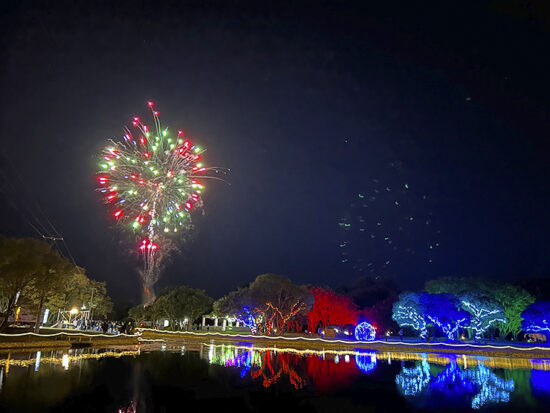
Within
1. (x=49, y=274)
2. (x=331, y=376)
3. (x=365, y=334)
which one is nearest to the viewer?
(x=331, y=376)

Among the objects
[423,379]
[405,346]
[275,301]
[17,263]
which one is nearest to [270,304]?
[275,301]

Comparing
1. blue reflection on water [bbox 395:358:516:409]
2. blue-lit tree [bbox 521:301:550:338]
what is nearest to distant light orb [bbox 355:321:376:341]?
blue reflection on water [bbox 395:358:516:409]

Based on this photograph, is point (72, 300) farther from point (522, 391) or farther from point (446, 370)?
point (522, 391)

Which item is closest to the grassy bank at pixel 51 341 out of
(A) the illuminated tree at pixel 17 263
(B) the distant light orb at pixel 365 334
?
(A) the illuminated tree at pixel 17 263

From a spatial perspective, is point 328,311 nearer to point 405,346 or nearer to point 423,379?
point 405,346

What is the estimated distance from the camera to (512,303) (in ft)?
175

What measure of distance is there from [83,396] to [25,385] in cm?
270

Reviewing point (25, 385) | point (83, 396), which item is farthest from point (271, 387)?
point (25, 385)

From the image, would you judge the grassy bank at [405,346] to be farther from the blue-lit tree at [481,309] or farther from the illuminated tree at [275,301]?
the blue-lit tree at [481,309]

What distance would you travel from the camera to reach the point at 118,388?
12.6m

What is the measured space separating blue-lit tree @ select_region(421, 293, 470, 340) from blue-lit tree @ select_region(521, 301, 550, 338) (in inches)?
375

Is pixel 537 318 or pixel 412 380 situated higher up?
pixel 537 318

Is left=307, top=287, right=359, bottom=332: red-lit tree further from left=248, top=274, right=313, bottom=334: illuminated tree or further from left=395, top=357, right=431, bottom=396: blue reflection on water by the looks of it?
left=395, top=357, right=431, bottom=396: blue reflection on water

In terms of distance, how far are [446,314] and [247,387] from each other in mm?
40996
